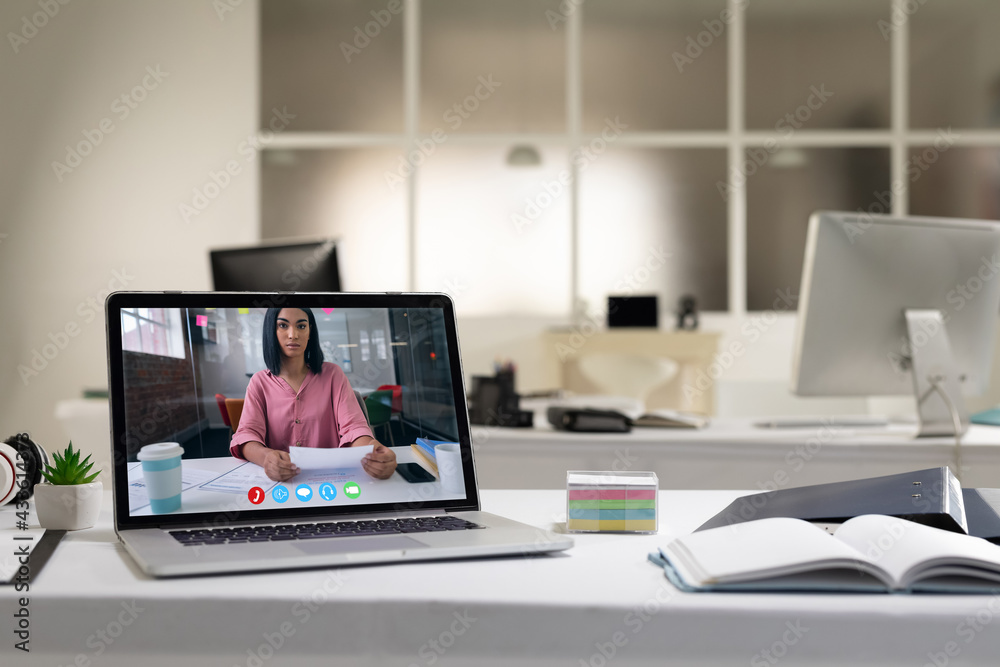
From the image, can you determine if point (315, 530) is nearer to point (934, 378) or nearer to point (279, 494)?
point (279, 494)

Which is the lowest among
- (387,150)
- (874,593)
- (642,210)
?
(874,593)

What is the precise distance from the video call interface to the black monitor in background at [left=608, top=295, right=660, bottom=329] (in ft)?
13.8

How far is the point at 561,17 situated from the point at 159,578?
532 cm

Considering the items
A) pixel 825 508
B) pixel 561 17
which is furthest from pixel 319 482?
pixel 561 17

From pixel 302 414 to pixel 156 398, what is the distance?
0.15 metres

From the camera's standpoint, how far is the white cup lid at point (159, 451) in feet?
2.80

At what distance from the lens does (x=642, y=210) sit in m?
5.42

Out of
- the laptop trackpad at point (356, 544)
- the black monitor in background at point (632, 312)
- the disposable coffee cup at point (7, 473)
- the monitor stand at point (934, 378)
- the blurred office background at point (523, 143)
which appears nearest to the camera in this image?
A: the laptop trackpad at point (356, 544)

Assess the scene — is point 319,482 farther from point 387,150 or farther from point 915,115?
point 915,115

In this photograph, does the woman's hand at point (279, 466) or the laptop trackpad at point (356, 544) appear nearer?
the laptop trackpad at point (356, 544)

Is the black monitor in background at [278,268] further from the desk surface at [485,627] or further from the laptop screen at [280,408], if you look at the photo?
the desk surface at [485,627]

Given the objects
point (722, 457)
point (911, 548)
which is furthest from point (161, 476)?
point (722, 457)

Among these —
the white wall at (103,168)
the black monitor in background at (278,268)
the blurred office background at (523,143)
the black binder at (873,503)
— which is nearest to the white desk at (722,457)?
the black monitor in background at (278,268)

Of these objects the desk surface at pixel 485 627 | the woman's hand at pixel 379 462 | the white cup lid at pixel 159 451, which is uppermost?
the white cup lid at pixel 159 451
